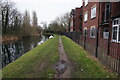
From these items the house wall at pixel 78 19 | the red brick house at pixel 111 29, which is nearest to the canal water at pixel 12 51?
the red brick house at pixel 111 29

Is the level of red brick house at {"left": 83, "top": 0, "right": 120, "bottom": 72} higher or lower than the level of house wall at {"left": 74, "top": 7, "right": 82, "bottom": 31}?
lower

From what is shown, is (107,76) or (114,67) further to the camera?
(114,67)

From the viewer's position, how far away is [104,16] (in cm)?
1261

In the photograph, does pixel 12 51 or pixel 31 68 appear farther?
pixel 12 51

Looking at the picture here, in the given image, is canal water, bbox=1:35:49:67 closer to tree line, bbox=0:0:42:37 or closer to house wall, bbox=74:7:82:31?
tree line, bbox=0:0:42:37

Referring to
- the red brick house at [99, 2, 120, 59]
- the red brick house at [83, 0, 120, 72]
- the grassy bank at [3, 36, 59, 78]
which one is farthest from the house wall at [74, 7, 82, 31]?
the grassy bank at [3, 36, 59, 78]

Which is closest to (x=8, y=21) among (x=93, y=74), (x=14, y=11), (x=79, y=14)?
(x=14, y=11)

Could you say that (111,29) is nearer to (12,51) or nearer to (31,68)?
(31,68)

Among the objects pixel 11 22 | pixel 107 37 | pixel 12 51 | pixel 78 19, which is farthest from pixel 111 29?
pixel 11 22

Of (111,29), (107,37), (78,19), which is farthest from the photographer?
(78,19)

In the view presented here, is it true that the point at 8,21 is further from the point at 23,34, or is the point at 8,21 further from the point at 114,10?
the point at 114,10

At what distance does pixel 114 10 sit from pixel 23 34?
1506 inches

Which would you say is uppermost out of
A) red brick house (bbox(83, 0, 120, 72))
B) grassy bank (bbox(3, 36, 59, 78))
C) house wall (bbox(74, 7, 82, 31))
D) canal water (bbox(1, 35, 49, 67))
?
house wall (bbox(74, 7, 82, 31))

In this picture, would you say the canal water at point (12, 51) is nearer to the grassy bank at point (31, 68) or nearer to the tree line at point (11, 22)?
the grassy bank at point (31, 68)
